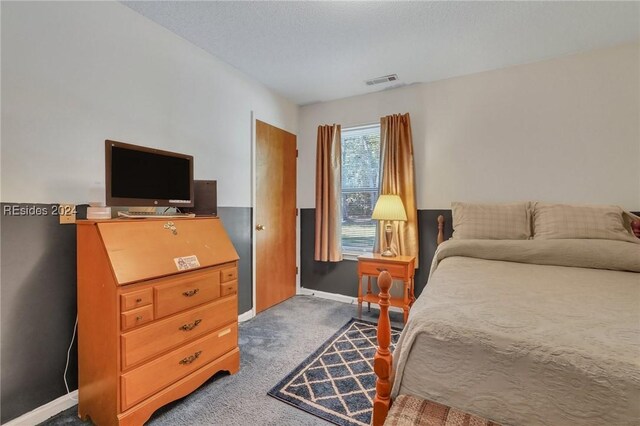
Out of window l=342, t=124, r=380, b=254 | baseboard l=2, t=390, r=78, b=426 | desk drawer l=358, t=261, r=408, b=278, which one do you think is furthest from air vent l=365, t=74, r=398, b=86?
baseboard l=2, t=390, r=78, b=426

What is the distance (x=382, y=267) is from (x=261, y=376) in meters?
1.43

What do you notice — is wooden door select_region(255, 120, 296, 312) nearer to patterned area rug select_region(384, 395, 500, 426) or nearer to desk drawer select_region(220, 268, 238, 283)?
desk drawer select_region(220, 268, 238, 283)

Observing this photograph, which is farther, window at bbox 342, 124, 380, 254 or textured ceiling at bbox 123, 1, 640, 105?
window at bbox 342, 124, 380, 254

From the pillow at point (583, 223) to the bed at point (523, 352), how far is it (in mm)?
639

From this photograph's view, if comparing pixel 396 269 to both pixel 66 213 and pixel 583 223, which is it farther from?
pixel 66 213

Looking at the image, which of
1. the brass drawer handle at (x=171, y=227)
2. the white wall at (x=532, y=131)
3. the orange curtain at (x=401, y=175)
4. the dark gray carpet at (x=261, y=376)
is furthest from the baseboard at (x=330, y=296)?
the brass drawer handle at (x=171, y=227)

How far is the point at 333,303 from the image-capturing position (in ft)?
11.2

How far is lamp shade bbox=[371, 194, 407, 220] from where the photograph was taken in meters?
2.88

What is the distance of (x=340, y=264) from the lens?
353 centimetres

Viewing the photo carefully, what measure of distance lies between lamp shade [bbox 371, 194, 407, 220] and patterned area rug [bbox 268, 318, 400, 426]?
43.5 inches

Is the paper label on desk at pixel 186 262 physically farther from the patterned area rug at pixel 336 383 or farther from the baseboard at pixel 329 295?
the baseboard at pixel 329 295

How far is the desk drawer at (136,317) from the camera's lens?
1.39m

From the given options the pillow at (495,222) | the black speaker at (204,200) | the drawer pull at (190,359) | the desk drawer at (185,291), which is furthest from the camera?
the pillow at (495,222)

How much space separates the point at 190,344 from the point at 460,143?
283cm
